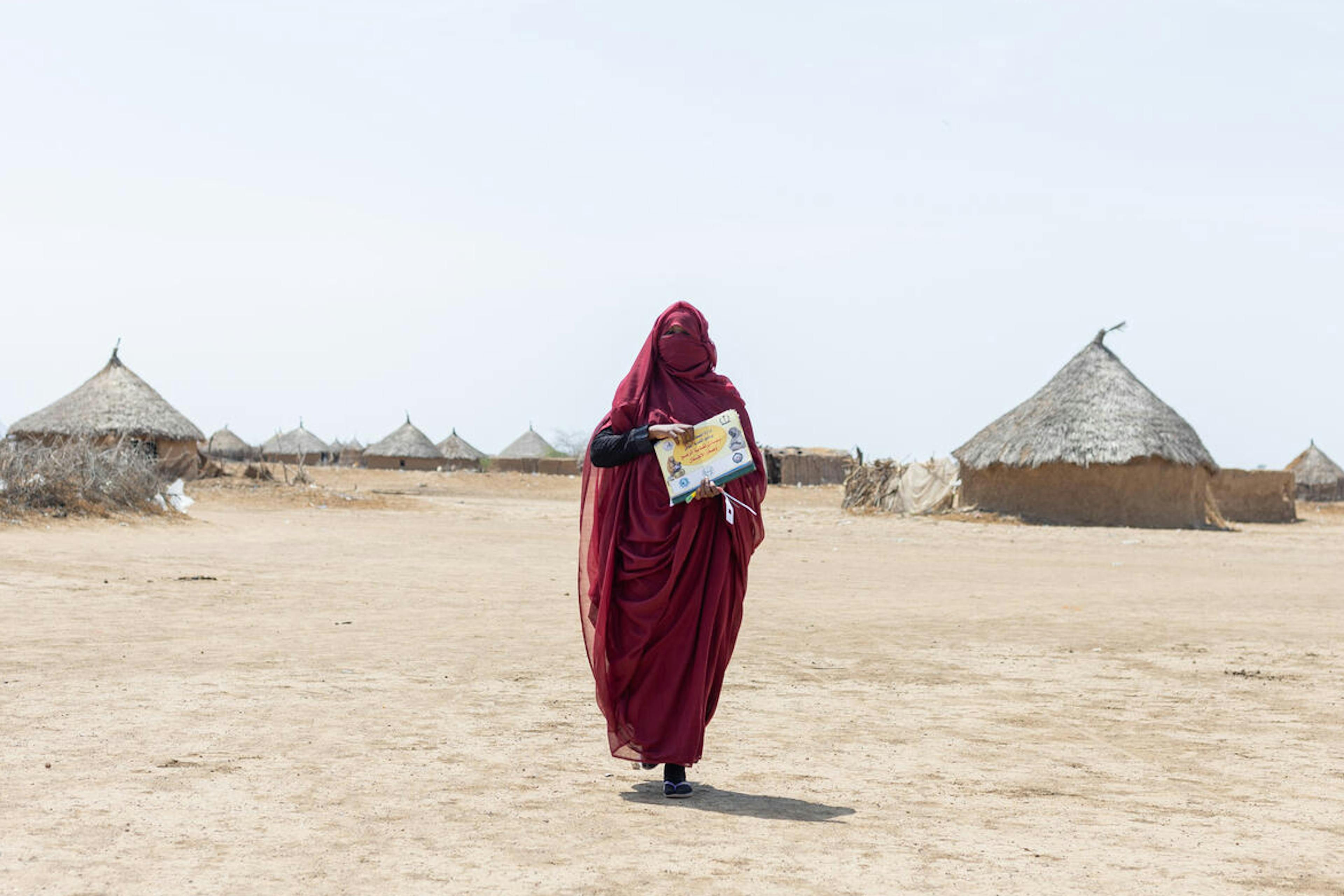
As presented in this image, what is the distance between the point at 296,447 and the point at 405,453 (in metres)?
10.4

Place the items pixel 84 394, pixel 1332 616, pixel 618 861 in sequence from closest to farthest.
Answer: pixel 618 861 < pixel 1332 616 < pixel 84 394

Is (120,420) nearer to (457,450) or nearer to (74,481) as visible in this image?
(74,481)

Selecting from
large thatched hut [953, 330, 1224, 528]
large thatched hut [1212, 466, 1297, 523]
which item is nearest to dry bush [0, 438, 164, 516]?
large thatched hut [953, 330, 1224, 528]

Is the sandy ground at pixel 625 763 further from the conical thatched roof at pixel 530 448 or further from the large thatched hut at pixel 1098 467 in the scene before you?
the conical thatched roof at pixel 530 448

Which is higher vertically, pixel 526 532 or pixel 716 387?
pixel 716 387

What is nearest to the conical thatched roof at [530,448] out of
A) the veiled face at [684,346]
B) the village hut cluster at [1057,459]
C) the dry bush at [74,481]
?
the village hut cluster at [1057,459]

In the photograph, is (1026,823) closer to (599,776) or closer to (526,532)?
(599,776)

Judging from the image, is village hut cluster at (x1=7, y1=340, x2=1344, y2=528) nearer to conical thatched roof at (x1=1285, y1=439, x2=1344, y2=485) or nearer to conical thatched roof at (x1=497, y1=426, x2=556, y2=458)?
conical thatched roof at (x1=1285, y1=439, x2=1344, y2=485)

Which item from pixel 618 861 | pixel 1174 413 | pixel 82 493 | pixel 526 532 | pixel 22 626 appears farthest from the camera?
pixel 1174 413

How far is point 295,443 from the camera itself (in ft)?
195

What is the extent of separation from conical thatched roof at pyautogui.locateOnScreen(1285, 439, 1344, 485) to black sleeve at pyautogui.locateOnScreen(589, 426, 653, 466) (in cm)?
4262

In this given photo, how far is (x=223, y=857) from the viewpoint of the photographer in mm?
3498

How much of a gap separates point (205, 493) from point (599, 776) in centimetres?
2290

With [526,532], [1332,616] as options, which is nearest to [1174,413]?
[526,532]
